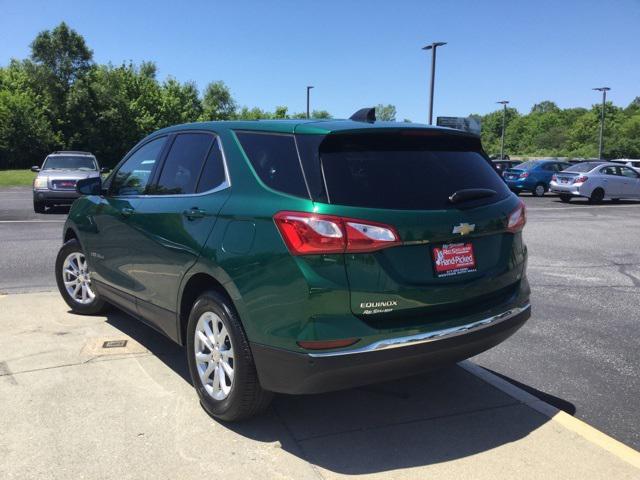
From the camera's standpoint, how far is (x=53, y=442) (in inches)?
124

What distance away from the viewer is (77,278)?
5.60 metres

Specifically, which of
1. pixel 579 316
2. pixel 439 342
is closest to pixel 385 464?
pixel 439 342

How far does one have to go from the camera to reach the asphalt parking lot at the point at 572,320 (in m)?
3.89

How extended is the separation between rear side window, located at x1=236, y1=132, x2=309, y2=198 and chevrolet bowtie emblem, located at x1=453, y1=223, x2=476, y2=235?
85 cm

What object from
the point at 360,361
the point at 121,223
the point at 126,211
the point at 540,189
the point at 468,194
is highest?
the point at 468,194

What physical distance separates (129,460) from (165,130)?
98.4 inches

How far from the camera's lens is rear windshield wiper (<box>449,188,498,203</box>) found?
10.4 feet

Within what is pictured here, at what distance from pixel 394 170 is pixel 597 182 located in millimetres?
21150

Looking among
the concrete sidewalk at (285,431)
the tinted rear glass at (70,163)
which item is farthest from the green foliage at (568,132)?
the concrete sidewalk at (285,431)

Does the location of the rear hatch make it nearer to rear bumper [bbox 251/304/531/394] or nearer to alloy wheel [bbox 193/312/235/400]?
rear bumper [bbox 251/304/531/394]

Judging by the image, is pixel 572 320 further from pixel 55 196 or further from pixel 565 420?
pixel 55 196

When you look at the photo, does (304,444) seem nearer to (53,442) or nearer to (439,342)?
(439,342)

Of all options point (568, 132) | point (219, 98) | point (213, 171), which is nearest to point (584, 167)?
point (213, 171)

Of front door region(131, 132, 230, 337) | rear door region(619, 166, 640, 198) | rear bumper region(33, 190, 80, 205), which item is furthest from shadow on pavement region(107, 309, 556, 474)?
rear door region(619, 166, 640, 198)
